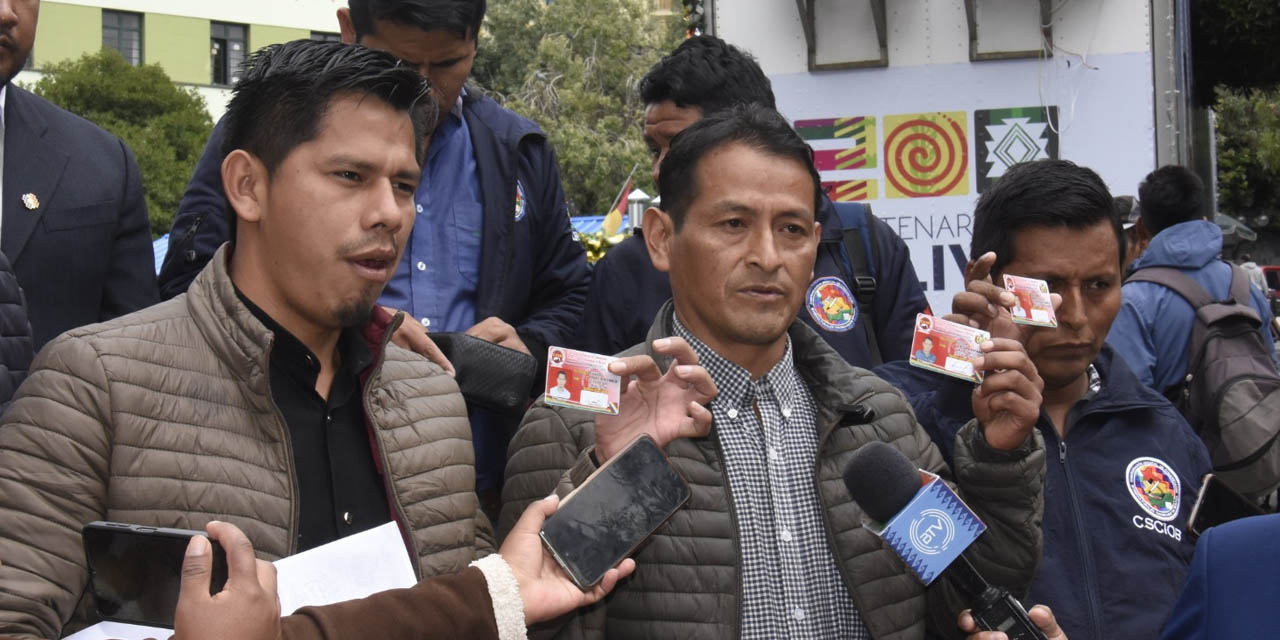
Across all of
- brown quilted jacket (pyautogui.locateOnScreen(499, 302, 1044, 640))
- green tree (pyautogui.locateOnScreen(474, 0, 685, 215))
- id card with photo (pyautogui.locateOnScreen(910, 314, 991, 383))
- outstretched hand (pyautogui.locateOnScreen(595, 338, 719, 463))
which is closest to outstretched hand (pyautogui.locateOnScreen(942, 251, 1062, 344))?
id card with photo (pyautogui.locateOnScreen(910, 314, 991, 383))

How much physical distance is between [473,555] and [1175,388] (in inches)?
155

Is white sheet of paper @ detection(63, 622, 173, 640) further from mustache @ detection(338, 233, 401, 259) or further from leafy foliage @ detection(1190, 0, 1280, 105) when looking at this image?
leafy foliage @ detection(1190, 0, 1280, 105)

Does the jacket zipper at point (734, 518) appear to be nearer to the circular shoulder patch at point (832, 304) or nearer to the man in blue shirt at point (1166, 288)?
the circular shoulder patch at point (832, 304)

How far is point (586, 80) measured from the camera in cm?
3491

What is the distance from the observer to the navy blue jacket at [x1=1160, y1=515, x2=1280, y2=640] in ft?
6.04

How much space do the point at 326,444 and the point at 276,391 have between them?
15 centimetres

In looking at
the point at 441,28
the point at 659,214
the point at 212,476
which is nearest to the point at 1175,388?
the point at 659,214

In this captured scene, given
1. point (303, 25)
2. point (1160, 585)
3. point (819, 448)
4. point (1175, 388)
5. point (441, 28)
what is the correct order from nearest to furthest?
point (819, 448) < point (1160, 585) < point (441, 28) < point (1175, 388) < point (303, 25)

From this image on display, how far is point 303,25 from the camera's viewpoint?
44031 mm

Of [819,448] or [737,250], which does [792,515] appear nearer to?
[819,448]

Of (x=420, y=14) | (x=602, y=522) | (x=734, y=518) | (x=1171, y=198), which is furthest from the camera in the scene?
(x=1171, y=198)

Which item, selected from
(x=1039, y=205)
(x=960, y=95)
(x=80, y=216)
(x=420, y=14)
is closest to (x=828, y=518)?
(x=1039, y=205)

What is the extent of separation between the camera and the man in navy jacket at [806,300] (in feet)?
13.5

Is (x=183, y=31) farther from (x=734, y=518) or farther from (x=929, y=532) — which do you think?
(x=929, y=532)
